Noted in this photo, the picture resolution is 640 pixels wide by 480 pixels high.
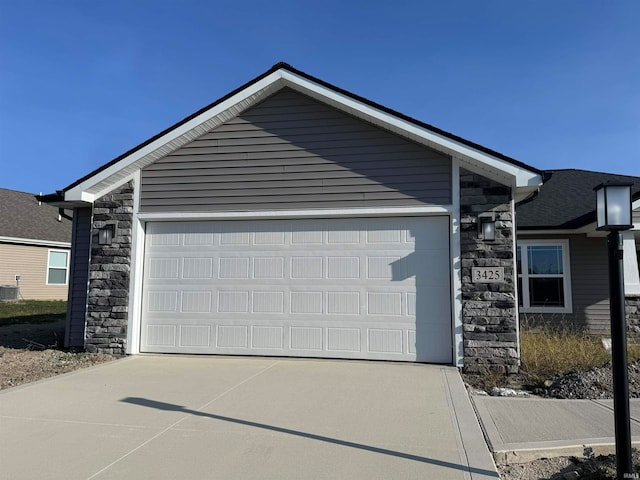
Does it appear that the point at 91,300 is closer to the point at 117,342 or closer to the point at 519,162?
the point at 117,342

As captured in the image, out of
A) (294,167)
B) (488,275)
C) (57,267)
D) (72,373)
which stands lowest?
(72,373)

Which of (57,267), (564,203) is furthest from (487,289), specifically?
(57,267)

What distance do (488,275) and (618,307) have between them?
13.3 feet

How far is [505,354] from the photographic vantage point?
282 inches

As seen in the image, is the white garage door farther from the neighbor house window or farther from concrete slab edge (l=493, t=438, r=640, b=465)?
the neighbor house window

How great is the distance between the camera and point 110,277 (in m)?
8.44

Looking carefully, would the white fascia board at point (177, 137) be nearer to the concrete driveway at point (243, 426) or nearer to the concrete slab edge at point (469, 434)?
the concrete driveway at point (243, 426)

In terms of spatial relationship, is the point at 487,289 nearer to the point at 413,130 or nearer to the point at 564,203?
the point at 413,130

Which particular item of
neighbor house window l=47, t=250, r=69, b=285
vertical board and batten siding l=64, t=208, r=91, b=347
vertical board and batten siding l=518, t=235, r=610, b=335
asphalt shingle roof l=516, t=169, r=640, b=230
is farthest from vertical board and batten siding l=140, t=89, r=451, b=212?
neighbor house window l=47, t=250, r=69, b=285

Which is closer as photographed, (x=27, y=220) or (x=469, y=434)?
(x=469, y=434)

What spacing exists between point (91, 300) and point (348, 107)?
5.57m

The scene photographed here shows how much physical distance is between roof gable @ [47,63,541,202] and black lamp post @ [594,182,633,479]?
12.4 feet

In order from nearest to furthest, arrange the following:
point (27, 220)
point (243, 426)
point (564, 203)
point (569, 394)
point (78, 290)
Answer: point (243, 426) < point (569, 394) < point (78, 290) < point (564, 203) < point (27, 220)

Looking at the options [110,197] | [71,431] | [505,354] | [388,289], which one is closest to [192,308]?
[110,197]
